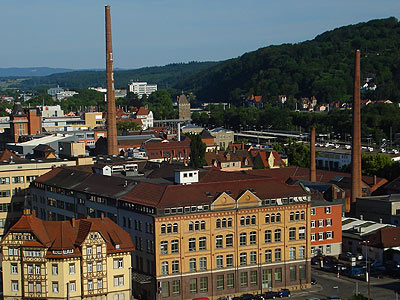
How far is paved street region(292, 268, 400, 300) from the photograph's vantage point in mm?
48250

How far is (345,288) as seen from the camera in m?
50.1

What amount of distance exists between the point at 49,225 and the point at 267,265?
45.8 feet

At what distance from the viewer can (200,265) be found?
4759 centimetres

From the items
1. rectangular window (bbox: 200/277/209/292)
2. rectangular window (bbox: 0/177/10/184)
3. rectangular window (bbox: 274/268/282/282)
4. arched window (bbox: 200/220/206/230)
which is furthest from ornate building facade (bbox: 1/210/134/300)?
rectangular window (bbox: 0/177/10/184)

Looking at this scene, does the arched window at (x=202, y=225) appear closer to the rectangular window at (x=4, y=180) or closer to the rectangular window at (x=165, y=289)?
the rectangular window at (x=165, y=289)

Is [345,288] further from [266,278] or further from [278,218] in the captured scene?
[278,218]

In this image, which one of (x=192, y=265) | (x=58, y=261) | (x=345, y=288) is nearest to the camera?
(x=58, y=261)

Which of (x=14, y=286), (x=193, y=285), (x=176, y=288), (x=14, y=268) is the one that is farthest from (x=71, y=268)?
(x=193, y=285)

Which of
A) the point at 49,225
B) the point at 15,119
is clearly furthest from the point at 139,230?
the point at 15,119

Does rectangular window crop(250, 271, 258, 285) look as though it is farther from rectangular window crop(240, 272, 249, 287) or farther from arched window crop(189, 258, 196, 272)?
arched window crop(189, 258, 196, 272)

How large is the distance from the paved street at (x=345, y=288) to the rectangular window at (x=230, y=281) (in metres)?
3.74

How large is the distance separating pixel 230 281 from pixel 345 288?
7527 mm

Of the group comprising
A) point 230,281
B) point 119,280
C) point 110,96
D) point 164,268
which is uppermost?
point 110,96

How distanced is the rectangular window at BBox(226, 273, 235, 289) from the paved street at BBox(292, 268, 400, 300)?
3.74 m
